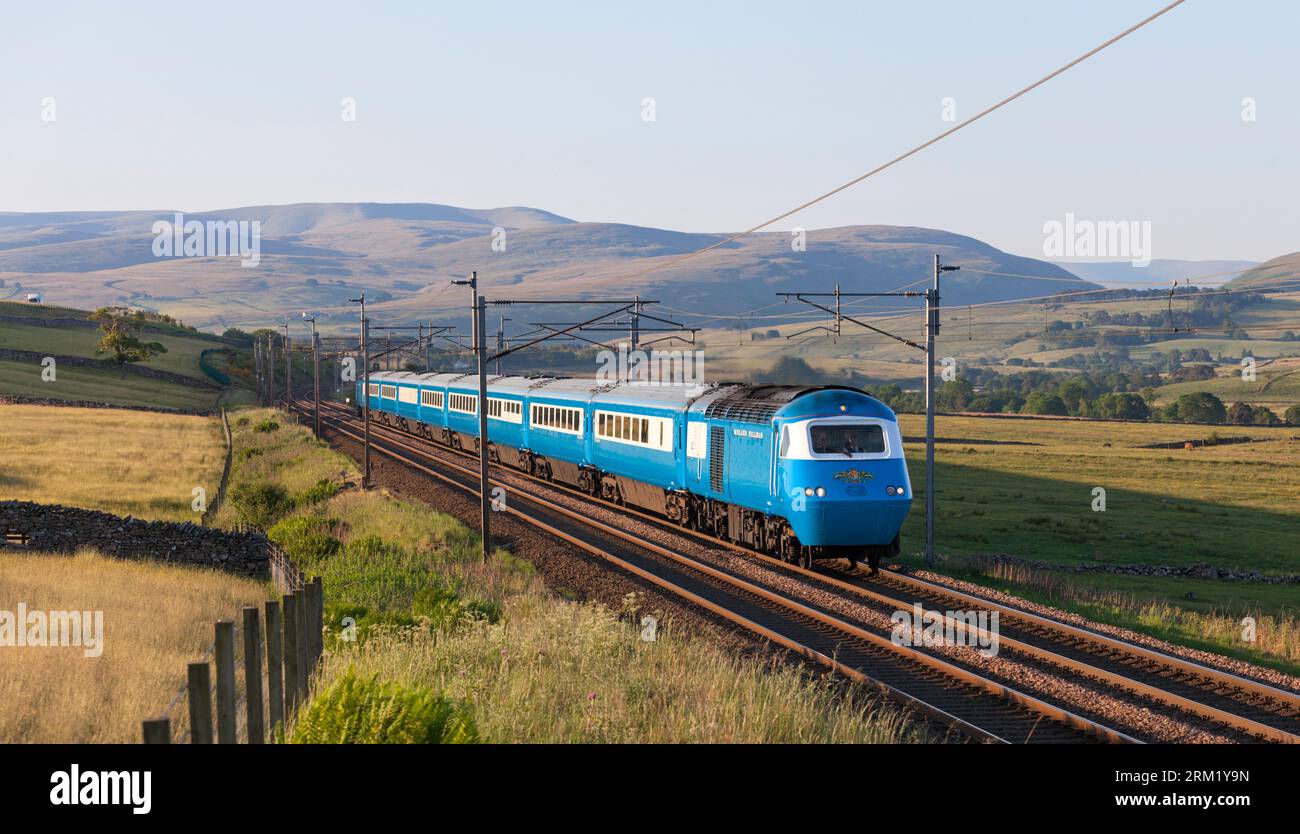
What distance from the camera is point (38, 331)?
431 feet

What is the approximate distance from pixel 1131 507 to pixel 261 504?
3708cm

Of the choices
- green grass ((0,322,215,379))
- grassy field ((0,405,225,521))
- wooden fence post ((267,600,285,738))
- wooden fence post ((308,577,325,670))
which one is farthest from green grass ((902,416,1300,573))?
green grass ((0,322,215,379))

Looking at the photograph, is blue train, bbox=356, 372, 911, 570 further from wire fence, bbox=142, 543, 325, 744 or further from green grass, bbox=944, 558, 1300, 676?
wire fence, bbox=142, 543, 325, 744

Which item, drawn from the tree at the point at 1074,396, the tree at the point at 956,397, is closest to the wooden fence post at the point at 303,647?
the tree at the point at 1074,396

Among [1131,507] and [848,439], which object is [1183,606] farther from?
[1131,507]

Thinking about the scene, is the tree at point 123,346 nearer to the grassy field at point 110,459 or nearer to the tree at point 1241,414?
the grassy field at point 110,459

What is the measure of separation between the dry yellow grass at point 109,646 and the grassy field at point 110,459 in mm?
12298

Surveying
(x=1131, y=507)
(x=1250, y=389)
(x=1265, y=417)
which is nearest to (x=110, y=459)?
(x=1131, y=507)

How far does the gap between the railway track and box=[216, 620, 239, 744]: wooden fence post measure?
8.74m

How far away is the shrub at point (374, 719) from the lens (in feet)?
29.3

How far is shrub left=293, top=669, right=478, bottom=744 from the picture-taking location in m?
8.92
